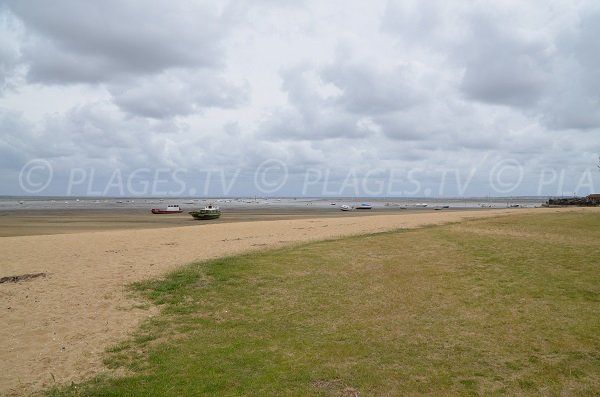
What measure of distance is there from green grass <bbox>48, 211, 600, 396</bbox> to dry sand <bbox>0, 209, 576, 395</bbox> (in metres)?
0.81

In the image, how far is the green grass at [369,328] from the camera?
8281mm

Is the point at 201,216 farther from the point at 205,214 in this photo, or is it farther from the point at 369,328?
the point at 369,328

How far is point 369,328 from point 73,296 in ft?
31.0

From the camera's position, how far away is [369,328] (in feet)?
37.5

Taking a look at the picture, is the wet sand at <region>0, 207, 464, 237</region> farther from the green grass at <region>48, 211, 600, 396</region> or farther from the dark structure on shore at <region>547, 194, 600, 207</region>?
the dark structure on shore at <region>547, 194, 600, 207</region>

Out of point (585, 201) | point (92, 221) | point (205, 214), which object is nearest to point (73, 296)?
point (205, 214)

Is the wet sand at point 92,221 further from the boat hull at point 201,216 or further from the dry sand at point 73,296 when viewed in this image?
the dry sand at point 73,296

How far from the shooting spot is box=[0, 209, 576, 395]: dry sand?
363 inches

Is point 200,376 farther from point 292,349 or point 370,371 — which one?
point 370,371

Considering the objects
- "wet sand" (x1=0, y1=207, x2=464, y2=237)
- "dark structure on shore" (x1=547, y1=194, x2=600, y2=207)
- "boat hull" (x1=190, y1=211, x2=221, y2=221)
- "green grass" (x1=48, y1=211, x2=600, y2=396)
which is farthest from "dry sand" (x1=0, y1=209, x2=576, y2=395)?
"dark structure on shore" (x1=547, y1=194, x2=600, y2=207)

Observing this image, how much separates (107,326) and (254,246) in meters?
13.4

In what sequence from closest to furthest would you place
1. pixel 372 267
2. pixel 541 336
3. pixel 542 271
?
Answer: pixel 541 336 → pixel 542 271 → pixel 372 267

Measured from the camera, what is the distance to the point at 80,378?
28.0 feet

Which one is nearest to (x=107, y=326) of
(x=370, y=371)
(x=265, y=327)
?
(x=265, y=327)
